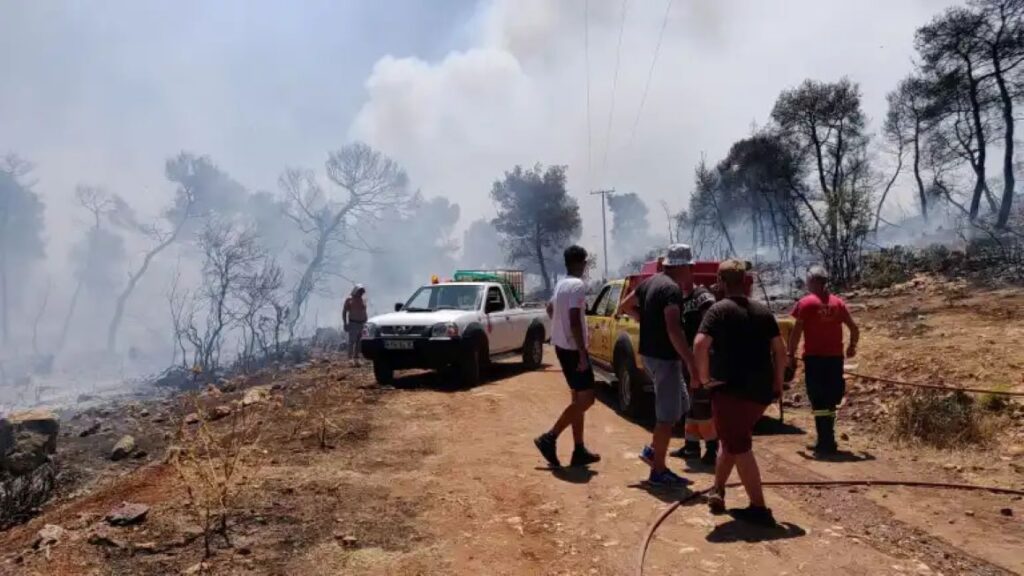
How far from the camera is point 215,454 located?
20.5 feet

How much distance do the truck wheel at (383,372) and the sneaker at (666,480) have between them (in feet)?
19.1

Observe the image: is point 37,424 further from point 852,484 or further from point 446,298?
point 852,484

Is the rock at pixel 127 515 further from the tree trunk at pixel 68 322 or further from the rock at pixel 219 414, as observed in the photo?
the tree trunk at pixel 68 322

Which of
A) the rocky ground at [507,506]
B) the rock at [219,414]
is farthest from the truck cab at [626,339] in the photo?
the rock at [219,414]

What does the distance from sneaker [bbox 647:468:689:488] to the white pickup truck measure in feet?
16.7

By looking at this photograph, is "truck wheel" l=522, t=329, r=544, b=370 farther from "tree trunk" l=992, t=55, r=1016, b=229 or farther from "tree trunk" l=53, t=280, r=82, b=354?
"tree trunk" l=53, t=280, r=82, b=354

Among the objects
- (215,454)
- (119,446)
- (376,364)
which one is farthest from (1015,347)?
(119,446)

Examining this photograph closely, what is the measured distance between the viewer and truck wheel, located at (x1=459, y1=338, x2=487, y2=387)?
32.5ft

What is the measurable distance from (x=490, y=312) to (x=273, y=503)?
21.2 feet

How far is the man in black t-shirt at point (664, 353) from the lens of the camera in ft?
16.4

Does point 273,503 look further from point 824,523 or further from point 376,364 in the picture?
point 376,364

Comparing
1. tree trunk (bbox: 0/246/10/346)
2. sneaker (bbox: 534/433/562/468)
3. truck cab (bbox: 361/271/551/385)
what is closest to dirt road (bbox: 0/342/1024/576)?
sneaker (bbox: 534/433/562/468)

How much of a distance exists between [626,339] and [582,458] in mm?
2215

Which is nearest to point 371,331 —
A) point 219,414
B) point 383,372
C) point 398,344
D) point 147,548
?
point 398,344
